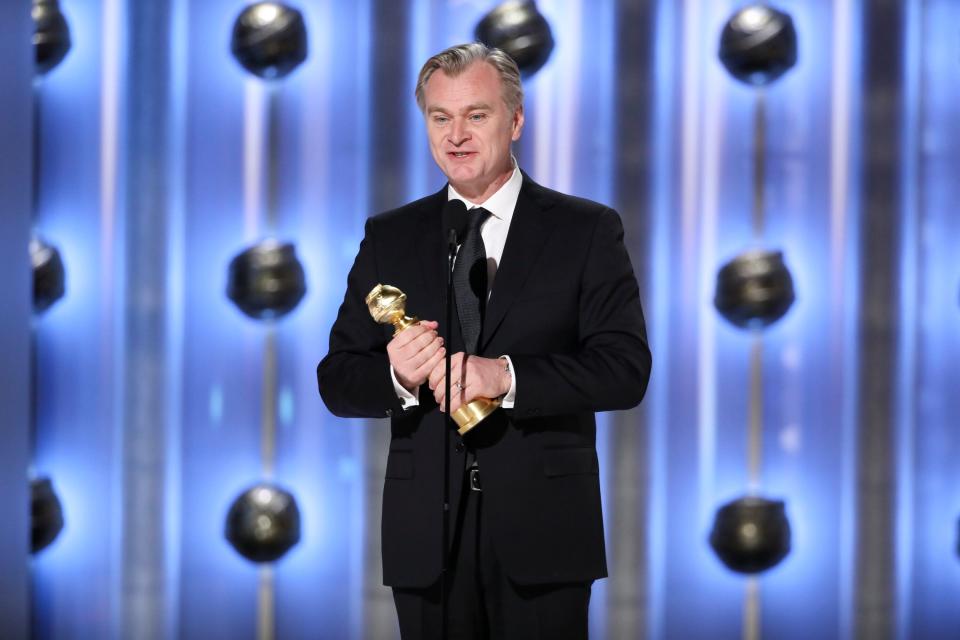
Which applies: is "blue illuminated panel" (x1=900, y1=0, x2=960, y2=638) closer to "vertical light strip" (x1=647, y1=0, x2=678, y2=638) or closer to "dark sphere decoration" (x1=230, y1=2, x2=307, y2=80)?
Answer: "vertical light strip" (x1=647, y1=0, x2=678, y2=638)

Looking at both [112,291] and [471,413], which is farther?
[112,291]

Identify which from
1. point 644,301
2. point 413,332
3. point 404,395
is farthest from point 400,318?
point 644,301

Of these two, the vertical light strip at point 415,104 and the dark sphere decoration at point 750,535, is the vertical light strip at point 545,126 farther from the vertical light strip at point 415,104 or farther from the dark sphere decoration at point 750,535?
the dark sphere decoration at point 750,535

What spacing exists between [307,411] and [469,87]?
1292 millimetres

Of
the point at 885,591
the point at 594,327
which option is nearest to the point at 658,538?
the point at 885,591

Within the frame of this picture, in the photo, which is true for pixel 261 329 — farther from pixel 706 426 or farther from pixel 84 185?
pixel 706 426

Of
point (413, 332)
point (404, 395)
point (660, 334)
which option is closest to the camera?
point (413, 332)

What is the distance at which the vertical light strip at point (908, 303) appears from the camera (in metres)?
3.03

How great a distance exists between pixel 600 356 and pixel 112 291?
159 cm

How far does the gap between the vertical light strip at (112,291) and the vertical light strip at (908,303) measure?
1.88 metres

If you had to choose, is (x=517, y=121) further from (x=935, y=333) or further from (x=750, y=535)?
(x=935, y=333)

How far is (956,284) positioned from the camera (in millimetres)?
3033

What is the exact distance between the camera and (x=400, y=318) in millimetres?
1758

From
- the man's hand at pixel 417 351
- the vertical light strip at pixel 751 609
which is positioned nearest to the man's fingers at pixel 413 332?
the man's hand at pixel 417 351
